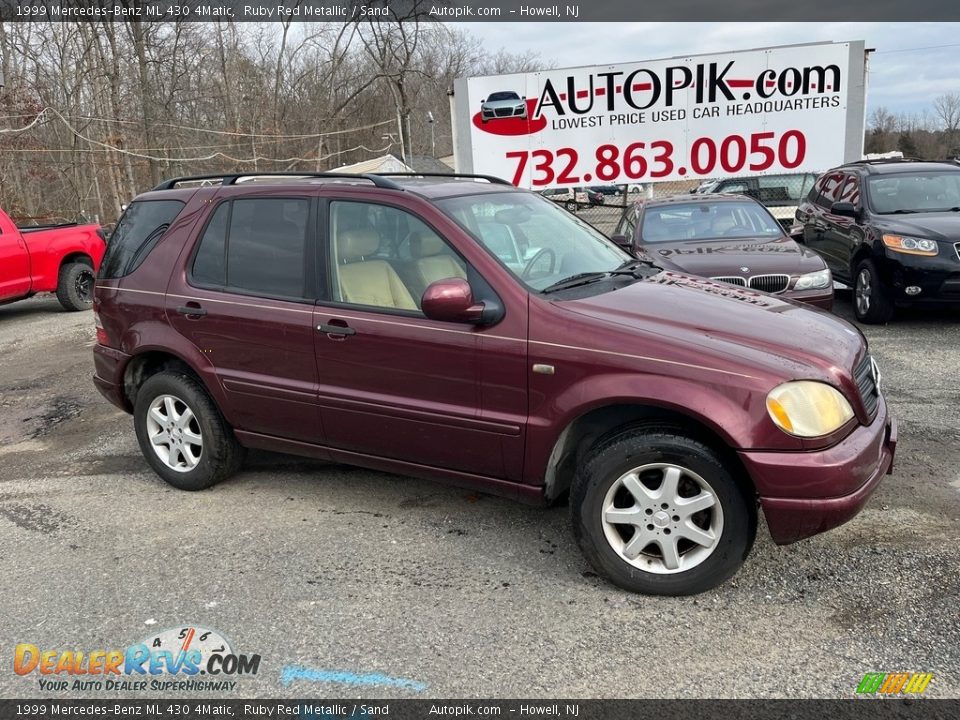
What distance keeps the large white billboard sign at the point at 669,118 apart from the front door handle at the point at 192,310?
9.36 metres

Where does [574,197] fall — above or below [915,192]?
below

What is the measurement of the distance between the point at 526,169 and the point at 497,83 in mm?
1488

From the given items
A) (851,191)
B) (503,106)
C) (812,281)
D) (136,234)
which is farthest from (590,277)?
(503,106)

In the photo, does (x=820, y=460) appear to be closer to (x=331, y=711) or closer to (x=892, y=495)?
(x=892, y=495)

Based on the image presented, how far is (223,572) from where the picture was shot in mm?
3525

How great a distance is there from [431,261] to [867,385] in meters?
2.04

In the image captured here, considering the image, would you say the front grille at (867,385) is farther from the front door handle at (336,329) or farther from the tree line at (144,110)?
the tree line at (144,110)

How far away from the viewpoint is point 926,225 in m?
7.61

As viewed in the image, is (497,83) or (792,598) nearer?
(792,598)

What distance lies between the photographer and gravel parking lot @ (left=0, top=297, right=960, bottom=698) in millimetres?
2734

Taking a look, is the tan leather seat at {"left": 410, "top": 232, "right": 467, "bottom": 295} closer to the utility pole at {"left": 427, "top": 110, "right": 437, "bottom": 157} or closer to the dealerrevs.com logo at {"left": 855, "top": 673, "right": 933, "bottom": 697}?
the dealerrevs.com logo at {"left": 855, "top": 673, "right": 933, "bottom": 697}

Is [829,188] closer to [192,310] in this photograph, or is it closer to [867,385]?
[867,385]

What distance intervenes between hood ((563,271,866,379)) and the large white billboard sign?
939cm

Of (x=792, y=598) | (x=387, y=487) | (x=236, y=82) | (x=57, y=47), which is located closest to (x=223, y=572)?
(x=387, y=487)
